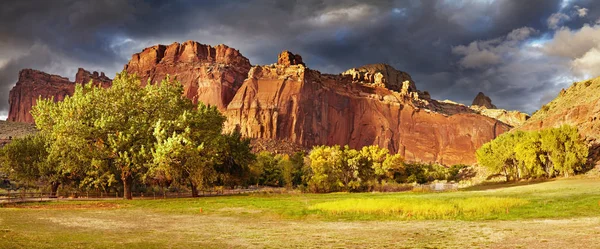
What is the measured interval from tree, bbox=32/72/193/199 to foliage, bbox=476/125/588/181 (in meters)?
64.2

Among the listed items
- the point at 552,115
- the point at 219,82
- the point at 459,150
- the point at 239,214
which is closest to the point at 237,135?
the point at 239,214

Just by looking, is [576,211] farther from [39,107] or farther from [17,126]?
[17,126]

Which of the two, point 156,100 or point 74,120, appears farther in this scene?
point 156,100

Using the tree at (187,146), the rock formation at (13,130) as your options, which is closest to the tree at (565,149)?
the tree at (187,146)

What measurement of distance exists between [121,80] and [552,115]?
102 meters

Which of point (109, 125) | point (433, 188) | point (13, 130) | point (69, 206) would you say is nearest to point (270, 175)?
point (433, 188)

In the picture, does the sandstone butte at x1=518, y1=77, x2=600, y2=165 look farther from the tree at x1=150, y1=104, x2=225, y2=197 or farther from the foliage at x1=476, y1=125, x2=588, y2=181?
the tree at x1=150, y1=104, x2=225, y2=197

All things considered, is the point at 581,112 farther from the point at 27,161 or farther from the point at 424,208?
the point at 27,161

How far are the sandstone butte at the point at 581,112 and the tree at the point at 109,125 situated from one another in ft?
254

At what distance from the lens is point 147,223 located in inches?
1067

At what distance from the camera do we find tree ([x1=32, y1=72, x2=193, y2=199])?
47.0 m

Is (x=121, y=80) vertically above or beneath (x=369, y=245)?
above

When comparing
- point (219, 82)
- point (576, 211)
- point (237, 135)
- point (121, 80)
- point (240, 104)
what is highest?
point (219, 82)

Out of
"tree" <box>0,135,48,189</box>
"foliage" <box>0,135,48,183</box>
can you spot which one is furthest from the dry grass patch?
"tree" <box>0,135,48,189</box>
